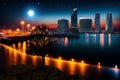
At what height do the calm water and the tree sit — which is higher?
the tree

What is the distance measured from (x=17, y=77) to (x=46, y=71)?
2542 millimetres

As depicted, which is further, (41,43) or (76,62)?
(76,62)

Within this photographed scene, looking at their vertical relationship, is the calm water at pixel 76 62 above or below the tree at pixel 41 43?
Answer: below

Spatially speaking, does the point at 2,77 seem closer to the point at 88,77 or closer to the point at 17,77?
the point at 17,77

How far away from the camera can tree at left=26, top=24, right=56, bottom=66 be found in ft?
110

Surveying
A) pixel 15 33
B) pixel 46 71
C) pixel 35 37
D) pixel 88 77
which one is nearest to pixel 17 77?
pixel 46 71

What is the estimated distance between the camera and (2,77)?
18156 millimetres

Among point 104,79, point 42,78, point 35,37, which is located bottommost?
point 104,79

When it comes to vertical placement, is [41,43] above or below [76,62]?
above

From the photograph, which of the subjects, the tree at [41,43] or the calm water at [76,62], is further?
the calm water at [76,62]

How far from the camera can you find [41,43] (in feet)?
110

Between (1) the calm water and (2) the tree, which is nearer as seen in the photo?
(2) the tree

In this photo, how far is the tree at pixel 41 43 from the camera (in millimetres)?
33406

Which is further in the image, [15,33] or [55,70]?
[15,33]
